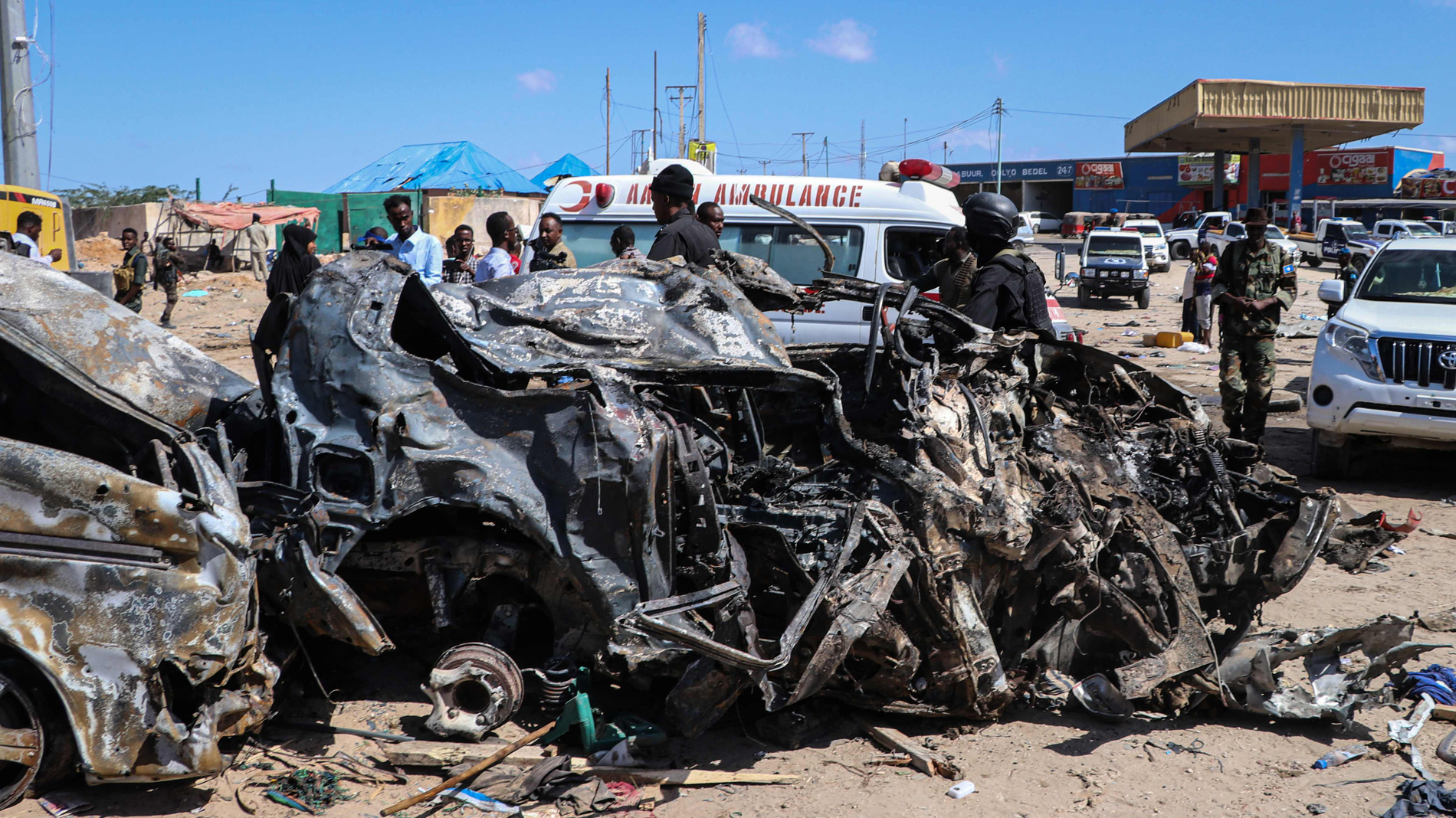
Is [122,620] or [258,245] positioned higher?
[258,245]

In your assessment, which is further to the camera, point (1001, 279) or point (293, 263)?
point (293, 263)

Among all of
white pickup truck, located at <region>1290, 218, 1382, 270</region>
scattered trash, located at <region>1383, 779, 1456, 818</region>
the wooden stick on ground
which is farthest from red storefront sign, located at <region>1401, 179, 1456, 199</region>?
the wooden stick on ground

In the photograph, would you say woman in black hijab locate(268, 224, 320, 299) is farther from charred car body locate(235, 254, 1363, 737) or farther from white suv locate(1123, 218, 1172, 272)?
white suv locate(1123, 218, 1172, 272)

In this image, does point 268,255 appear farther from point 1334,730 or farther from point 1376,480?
point 1334,730

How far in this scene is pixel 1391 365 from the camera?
6941 mm

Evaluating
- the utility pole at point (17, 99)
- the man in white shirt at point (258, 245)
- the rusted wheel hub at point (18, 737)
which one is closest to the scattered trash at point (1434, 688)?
the rusted wheel hub at point (18, 737)

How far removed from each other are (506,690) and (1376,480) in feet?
22.0

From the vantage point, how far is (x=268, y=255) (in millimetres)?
24250

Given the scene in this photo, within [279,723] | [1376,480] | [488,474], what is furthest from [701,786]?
[1376,480]

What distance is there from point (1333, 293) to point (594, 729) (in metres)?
6.92

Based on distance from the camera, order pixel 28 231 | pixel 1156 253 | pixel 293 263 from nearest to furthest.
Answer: pixel 293 263, pixel 28 231, pixel 1156 253

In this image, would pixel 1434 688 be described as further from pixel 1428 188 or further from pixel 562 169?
pixel 1428 188

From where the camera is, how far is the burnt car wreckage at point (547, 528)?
119 inches

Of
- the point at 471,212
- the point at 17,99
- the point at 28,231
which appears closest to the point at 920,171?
the point at 28,231
